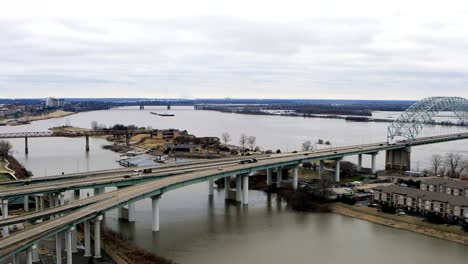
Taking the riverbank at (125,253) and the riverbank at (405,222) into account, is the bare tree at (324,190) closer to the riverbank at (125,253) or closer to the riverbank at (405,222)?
the riverbank at (405,222)

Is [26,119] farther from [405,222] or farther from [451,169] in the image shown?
[405,222]

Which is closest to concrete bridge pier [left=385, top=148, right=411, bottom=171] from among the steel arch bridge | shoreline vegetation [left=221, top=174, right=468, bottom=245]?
the steel arch bridge

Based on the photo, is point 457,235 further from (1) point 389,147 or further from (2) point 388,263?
(1) point 389,147

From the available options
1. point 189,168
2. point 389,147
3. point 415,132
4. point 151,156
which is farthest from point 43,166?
point 415,132

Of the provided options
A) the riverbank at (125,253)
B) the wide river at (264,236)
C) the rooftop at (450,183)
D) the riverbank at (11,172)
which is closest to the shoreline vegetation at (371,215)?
the wide river at (264,236)

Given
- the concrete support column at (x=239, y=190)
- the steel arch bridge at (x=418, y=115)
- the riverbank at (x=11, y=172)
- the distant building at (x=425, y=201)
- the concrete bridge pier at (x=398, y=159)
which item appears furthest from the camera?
the steel arch bridge at (x=418, y=115)

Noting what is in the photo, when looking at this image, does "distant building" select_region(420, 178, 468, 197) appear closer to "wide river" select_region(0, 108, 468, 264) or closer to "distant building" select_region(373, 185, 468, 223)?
"distant building" select_region(373, 185, 468, 223)
